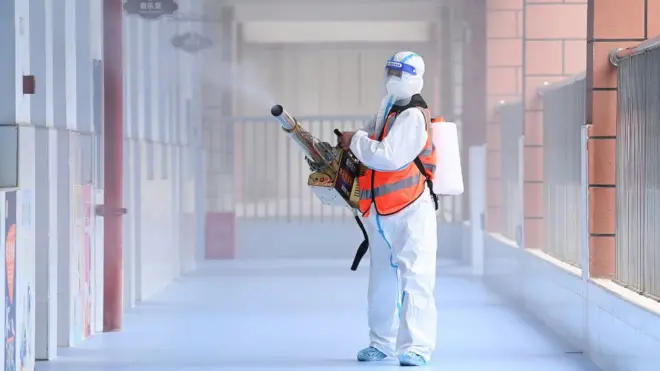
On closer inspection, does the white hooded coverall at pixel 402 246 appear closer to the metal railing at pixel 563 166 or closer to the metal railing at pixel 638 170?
the metal railing at pixel 638 170

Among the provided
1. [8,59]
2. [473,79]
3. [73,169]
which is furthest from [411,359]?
[473,79]

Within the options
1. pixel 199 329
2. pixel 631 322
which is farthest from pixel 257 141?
pixel 631 322

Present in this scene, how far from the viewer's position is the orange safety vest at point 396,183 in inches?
259

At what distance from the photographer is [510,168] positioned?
10859 millimetres

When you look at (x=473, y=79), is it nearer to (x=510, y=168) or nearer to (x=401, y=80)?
(x=510, y=168)

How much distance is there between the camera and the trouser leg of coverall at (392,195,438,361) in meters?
6.59

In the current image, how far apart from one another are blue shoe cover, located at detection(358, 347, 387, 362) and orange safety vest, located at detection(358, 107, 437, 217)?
0.70 m

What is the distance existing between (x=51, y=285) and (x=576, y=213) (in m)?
2.86

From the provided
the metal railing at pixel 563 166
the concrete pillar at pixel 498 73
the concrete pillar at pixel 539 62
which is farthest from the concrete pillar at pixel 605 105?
the concrete pillar at pixel 498 73

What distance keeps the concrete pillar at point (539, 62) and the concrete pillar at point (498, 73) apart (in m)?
2.32

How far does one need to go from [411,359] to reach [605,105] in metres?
1.53

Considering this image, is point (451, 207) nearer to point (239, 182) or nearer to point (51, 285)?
point (239, 182)

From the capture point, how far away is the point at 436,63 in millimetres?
16484

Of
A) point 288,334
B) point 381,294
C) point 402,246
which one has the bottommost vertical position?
point 288,334
